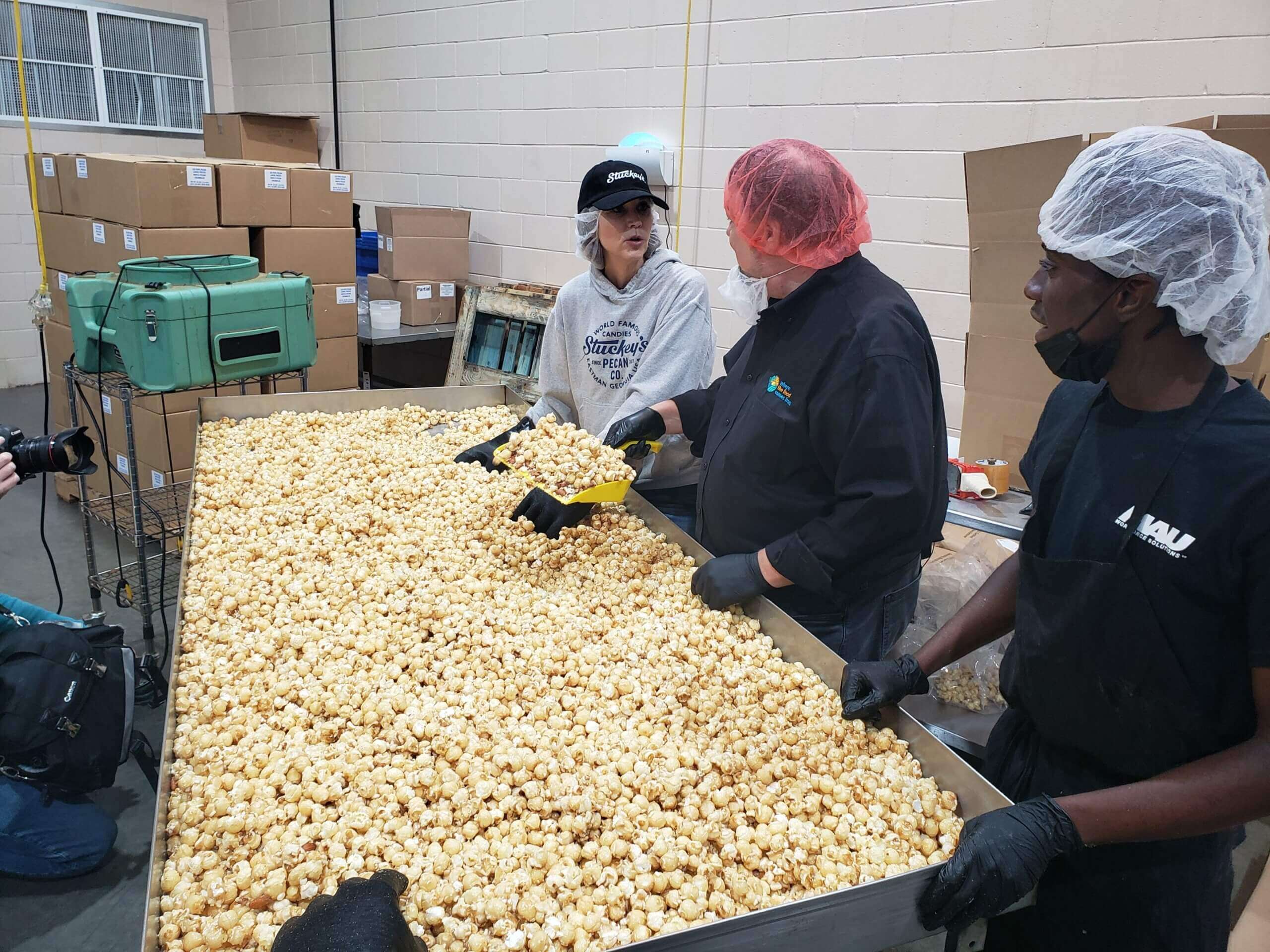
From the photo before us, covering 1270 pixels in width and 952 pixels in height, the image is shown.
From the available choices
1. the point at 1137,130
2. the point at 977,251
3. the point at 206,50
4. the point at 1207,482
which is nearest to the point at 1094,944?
the point at 1207,482

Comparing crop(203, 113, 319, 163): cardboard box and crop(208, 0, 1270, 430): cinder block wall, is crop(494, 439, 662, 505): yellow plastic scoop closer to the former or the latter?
crop(208, 0, 1270, 430): cinder block wall

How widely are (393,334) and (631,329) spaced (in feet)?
8.71

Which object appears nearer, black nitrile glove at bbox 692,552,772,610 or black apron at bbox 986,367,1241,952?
black apron at bbox 986,367,1241,952

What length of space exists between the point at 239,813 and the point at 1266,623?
4.04ft

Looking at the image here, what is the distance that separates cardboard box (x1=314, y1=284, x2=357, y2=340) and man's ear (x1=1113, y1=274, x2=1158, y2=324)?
3.55 meters

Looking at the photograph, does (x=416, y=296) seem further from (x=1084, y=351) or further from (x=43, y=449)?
(x=1084, y=351)

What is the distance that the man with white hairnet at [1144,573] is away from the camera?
0.94 meters

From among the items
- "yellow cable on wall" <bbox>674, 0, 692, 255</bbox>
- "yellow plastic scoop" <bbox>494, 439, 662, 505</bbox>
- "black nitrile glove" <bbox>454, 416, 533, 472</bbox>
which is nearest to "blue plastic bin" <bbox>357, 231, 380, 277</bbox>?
"yellow cable on wall" <bbox>674, 0, 692, 255</bbox>

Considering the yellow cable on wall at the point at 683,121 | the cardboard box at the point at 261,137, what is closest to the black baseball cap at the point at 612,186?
the yellow cable on wall at the point at 683,121

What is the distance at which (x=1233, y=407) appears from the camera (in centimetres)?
97

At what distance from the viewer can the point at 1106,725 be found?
106 centimetres

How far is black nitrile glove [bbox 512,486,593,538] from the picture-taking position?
181 cm

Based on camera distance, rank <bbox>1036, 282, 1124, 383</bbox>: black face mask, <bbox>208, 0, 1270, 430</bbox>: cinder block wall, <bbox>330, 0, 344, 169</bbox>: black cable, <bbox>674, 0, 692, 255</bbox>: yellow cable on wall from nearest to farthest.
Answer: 1. <bbox>1036, 282, 1124, 383</bbox>: black face mask
2. <bbox>208, 0, 1270, 430</bbox>: cinder block wall
3. <bbox>674, 0, 692, 255</bbox>: yellow cable on wall
4. <bbox>330, 0, 344, 169</bbox>: black cable

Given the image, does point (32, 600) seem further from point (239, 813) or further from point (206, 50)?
point (206, 50)
